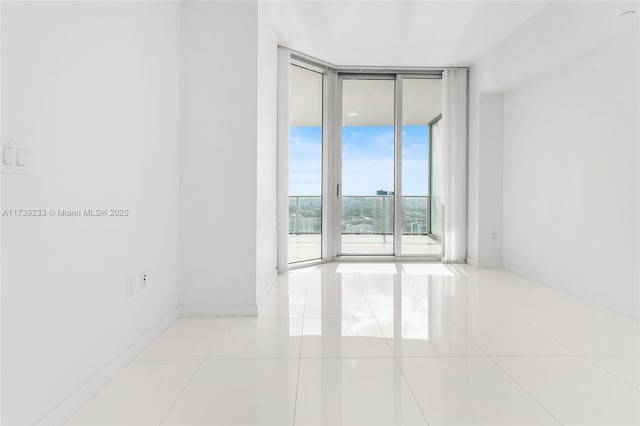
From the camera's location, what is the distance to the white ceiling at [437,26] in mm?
2902

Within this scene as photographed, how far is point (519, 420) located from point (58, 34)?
96.9 inches

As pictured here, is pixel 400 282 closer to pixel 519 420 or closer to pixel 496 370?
pixel 496 370

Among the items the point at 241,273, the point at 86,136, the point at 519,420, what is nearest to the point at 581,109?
the point at 519,420

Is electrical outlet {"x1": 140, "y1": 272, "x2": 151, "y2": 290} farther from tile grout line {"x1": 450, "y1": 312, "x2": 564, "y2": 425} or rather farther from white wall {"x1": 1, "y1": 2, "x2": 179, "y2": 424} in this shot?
tile grout line {"x1": 450, "y1": 312, "x2": 564, "y2": 425}

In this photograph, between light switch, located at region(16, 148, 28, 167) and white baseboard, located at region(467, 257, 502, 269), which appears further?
white baseboard, located at region(467, 257, 502, 269)

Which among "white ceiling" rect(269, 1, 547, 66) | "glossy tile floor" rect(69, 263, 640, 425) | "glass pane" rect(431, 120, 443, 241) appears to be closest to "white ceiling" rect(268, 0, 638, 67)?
"white ceiling" rect(269, 1, 547, 66)

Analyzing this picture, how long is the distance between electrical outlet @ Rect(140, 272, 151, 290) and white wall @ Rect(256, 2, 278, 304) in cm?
82

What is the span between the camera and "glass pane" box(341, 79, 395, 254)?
496cm

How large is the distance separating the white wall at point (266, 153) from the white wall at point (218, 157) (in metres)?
0.13

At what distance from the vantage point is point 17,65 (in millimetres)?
1162

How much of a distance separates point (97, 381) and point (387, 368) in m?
1.43

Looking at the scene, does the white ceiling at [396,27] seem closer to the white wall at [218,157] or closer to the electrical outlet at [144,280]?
the white wall at [218,157]

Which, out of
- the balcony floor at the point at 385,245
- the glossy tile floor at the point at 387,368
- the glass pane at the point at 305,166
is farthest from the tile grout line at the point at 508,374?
the balcony floor at the point at 385,245

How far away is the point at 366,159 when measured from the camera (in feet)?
16.5
